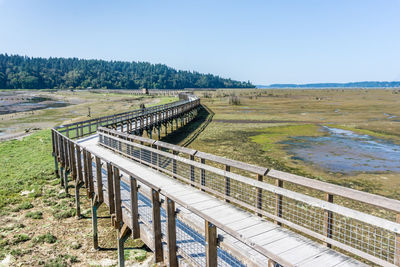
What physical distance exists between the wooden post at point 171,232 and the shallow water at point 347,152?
45.2 ft

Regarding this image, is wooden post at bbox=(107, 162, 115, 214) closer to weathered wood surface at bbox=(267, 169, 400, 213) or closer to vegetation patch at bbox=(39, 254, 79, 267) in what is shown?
vegetation patch at bbox=(39, 254, 79, 267)

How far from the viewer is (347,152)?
67.8ft

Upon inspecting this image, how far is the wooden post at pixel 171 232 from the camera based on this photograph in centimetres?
495

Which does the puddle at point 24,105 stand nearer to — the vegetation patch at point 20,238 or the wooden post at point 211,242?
the vegetation patch at point 20,238

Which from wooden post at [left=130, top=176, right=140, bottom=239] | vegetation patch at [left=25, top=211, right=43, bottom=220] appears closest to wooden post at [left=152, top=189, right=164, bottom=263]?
wooden post at [left=130, top=176, right=140, bottom=239]

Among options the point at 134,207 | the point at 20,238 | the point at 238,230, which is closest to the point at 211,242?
the point at 238,230

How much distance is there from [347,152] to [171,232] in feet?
62.2

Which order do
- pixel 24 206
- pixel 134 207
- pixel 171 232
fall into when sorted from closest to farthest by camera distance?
1. pixel 171 232
2. pixel 134 207
3. pixel 24 206

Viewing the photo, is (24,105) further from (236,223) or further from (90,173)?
(236,223)

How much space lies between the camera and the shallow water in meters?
17.2

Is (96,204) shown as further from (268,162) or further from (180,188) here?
(268,162)

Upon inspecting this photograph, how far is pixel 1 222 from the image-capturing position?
11.0 meters

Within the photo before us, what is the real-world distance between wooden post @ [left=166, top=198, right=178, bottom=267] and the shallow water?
13772 millimetres

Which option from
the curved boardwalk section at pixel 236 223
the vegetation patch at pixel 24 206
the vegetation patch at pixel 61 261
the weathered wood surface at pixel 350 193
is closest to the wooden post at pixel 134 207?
the curved boardwalk section at pixel 236 223
